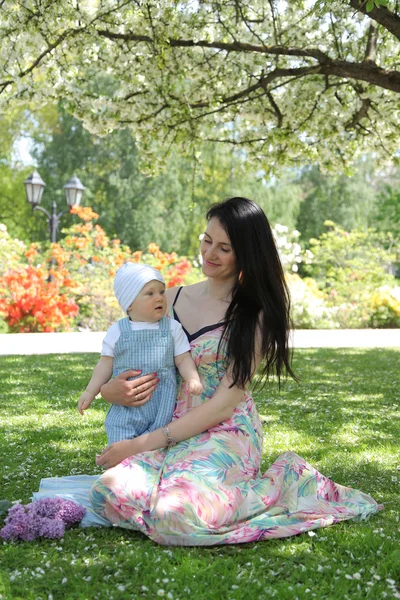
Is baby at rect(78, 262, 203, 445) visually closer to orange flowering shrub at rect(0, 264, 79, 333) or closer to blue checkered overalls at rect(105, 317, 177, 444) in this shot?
blue checkered overalls at rect(105, 317, 177, 444)

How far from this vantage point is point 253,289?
11.8 ft

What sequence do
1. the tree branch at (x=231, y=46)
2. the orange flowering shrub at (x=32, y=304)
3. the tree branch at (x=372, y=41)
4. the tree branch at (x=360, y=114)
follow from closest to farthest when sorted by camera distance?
the tree branch at (x=231, y=46), the tree branch at (x=372, y=41), the tree branch at (x=360, y=114), the orange flowering shrub at (x=32, y=304)

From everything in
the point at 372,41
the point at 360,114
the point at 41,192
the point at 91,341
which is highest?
the point at 372,41

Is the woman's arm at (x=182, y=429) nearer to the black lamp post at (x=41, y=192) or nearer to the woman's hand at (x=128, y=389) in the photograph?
the woman's hand at (x=128, y=389)

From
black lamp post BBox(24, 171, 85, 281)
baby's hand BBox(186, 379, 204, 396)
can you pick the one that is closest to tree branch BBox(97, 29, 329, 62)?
baby's hand BBox(186, 379, 204, 396)

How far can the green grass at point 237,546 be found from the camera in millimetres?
2635

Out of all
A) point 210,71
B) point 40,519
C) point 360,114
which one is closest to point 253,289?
point 40,519

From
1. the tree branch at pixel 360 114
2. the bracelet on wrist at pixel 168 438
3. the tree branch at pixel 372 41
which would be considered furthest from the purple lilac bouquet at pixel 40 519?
the tree branch at pixel 360 114

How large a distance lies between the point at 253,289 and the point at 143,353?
2.05ft

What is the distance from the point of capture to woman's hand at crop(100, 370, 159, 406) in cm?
337

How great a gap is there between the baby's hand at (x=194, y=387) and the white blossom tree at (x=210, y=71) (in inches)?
175

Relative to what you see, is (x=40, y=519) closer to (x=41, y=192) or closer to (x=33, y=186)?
(x=33, y=186)

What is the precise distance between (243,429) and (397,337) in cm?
1058

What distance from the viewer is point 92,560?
286 cm
